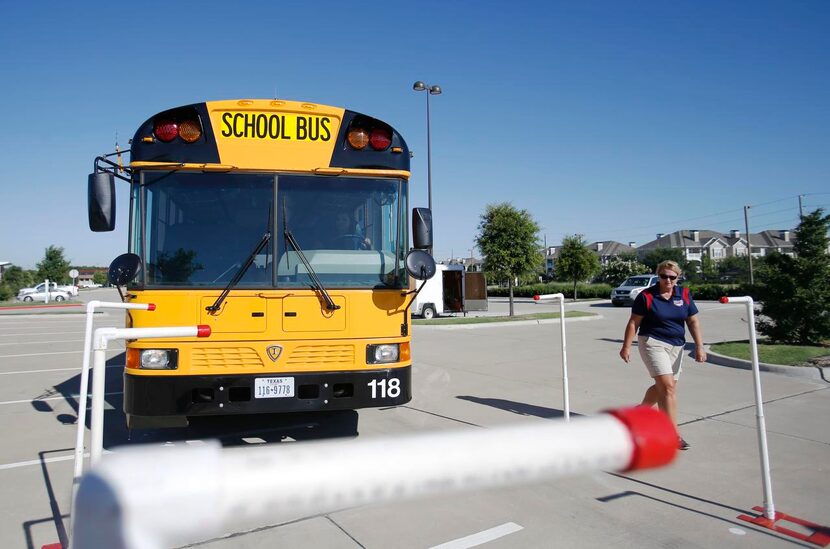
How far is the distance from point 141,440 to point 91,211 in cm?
262

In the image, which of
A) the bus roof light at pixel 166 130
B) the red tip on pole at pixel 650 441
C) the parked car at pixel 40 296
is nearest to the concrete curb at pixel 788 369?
the bus roof light at pixel 166 130

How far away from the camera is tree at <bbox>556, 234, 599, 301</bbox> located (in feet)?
134

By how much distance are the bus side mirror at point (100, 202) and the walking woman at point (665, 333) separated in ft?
16.5

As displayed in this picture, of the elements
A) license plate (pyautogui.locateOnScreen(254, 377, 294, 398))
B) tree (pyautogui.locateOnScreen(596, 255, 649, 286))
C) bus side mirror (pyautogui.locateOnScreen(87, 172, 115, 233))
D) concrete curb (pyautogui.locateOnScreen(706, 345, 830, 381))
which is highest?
tree (pyautogui.locateOnScreen(596, 255, 649, 286))

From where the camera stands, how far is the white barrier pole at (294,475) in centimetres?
82

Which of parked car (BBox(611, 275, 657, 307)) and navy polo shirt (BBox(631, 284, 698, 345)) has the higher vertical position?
parked car (BBox(611, 275, 657, 307))

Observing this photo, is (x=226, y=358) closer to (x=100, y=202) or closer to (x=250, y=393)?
(x=250, y=393)

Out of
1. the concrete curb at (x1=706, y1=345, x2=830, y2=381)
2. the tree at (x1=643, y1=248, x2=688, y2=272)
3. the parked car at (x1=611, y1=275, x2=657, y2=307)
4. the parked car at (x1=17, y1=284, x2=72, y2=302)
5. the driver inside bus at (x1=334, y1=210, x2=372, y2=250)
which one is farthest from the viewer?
the tree at (x1=643, y1=248, x2=688, y2=272)

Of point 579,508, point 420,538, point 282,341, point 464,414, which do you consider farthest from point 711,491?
point 282,341

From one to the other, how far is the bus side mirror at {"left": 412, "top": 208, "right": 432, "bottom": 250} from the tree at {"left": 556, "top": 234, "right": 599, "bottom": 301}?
3649 centimetres

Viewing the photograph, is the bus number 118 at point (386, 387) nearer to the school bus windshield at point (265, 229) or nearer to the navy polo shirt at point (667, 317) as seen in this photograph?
the school bus windshield at point (265, 229)

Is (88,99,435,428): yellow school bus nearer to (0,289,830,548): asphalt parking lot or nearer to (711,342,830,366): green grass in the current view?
(0,289,830,548): asphalt parking lot

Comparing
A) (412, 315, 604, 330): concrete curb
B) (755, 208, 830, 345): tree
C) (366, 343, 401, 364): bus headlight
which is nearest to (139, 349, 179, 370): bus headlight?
(366, 343, 401, 364): bus headlight

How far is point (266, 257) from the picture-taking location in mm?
5477
